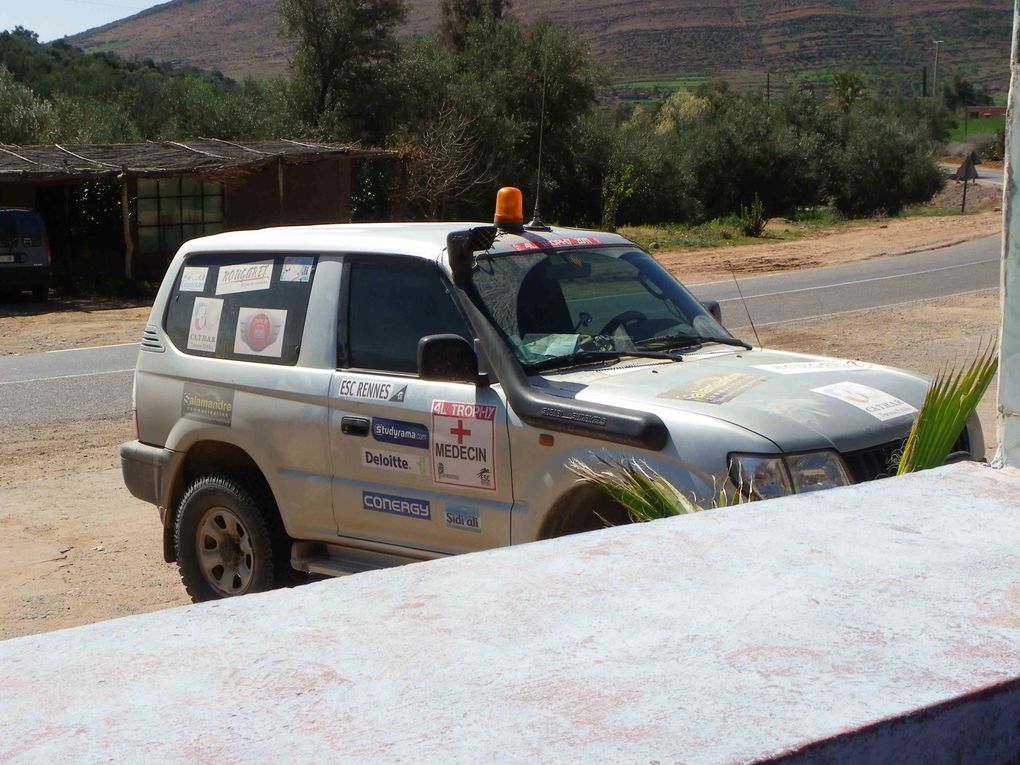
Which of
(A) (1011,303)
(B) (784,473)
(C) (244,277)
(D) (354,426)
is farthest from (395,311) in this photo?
(A) (1011,303)

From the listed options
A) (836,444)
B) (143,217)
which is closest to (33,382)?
(836,444)

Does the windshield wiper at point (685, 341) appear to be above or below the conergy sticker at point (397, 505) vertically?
above

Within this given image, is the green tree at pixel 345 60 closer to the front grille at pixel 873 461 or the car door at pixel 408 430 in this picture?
the car door at pixel 408 430

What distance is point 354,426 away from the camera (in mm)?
5000

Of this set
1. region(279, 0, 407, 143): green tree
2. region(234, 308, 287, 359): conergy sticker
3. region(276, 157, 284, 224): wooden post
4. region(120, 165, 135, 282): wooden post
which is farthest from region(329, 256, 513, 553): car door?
region(279, 0, 407, 143): green tree

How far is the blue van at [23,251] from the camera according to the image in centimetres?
2183

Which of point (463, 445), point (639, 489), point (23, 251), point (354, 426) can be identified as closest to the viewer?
point (639, 489)

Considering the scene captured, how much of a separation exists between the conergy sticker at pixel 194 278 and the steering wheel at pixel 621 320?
2.00m

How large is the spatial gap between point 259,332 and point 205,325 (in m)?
0.42

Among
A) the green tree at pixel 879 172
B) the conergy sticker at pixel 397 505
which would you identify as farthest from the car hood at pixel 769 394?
the green tree at pixel 879 172

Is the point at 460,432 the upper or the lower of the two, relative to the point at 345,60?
lower

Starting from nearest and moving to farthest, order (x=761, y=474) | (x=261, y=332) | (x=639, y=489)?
1. (x=639, y=489)
2. (x=761, y=474)
3. (x=261, y=332)

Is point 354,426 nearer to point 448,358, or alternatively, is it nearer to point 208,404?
point 448,358

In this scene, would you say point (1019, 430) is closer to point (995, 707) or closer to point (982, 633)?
point (982, 633)
